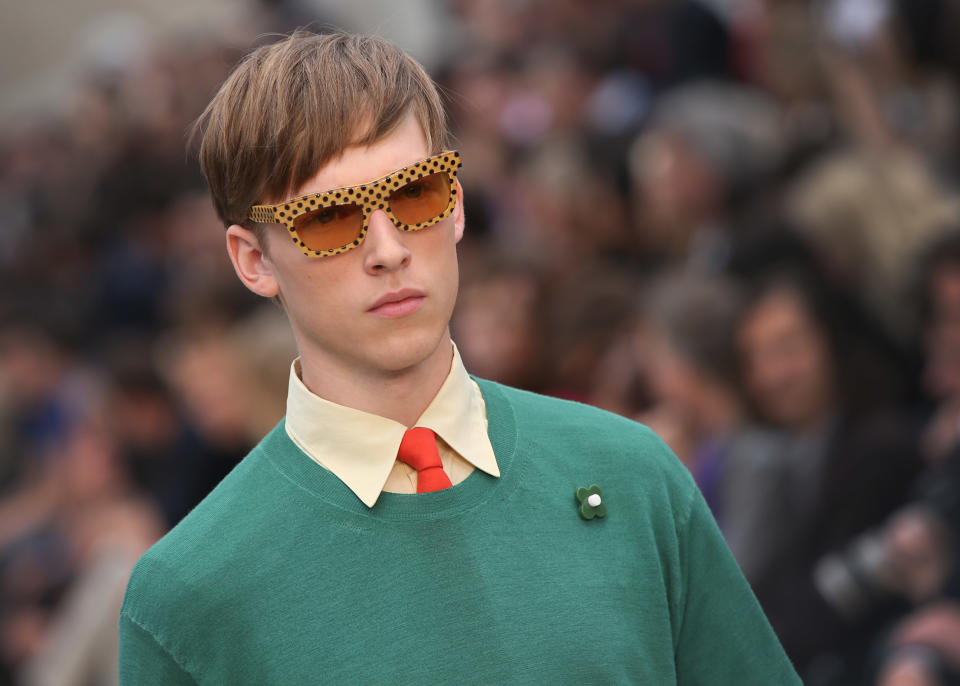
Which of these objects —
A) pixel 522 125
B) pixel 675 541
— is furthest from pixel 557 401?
pixel 522 125

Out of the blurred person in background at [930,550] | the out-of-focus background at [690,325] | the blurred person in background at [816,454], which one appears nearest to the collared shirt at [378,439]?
the out-of-focus background at [690,325]

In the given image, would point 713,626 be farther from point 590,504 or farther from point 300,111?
point 300,111

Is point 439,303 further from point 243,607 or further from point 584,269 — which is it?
point 584,269

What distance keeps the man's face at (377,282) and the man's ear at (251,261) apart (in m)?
0.07

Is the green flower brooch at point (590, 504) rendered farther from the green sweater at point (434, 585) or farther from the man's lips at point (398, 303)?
the man's lips at point (398, 303)

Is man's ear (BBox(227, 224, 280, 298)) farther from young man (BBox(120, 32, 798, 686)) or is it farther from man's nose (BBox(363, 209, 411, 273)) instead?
man's nose (BBox(363, 209, 411, 273))

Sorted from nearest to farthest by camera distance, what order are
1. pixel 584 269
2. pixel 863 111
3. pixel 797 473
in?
pixel 797 473
pixel 863 111
pixel 584 269

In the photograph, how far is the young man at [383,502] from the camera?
6.19ft

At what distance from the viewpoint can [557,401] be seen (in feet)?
7.28

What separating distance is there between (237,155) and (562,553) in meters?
0.74

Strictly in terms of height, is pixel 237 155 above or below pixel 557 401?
above

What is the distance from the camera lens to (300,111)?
6.31 feet

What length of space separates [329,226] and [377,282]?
0.10m

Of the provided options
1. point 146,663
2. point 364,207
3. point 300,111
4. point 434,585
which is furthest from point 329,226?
point 146,663
